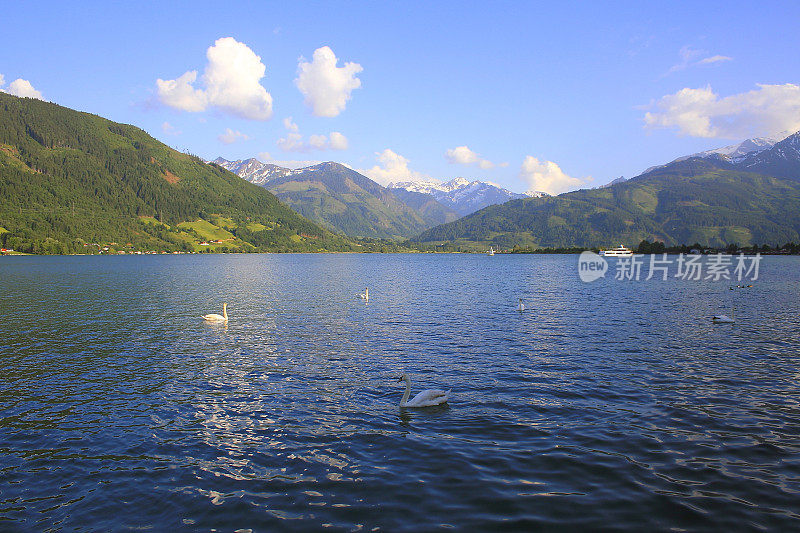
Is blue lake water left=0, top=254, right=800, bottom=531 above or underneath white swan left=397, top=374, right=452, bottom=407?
underneath

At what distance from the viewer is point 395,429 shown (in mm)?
18859

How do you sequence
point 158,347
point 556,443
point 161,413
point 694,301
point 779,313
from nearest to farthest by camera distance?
1. point 556,443
2. point 161,413
3. point 158,347
4. point 779,313
5. point 694,301

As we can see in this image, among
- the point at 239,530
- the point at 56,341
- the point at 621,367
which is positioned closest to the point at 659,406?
the point at 621,367

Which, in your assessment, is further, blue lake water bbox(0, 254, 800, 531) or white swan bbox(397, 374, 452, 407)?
white swan bbox(397, 374, 452, 407)

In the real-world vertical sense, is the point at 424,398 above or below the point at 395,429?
above

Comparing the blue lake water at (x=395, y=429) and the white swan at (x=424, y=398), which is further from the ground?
the white swan at (x=424, y=398)

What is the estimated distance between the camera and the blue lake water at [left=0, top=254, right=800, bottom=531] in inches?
505

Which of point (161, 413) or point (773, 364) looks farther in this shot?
point (773, 364)

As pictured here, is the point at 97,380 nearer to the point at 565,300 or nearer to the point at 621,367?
the point at 621,367

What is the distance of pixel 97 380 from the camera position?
83.6ft

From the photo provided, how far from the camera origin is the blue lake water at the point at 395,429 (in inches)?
505

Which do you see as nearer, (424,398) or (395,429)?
(395,429)

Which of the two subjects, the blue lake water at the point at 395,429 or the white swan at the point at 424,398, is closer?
the blue lake water at the point at 395,429

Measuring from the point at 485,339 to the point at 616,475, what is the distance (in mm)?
22538
